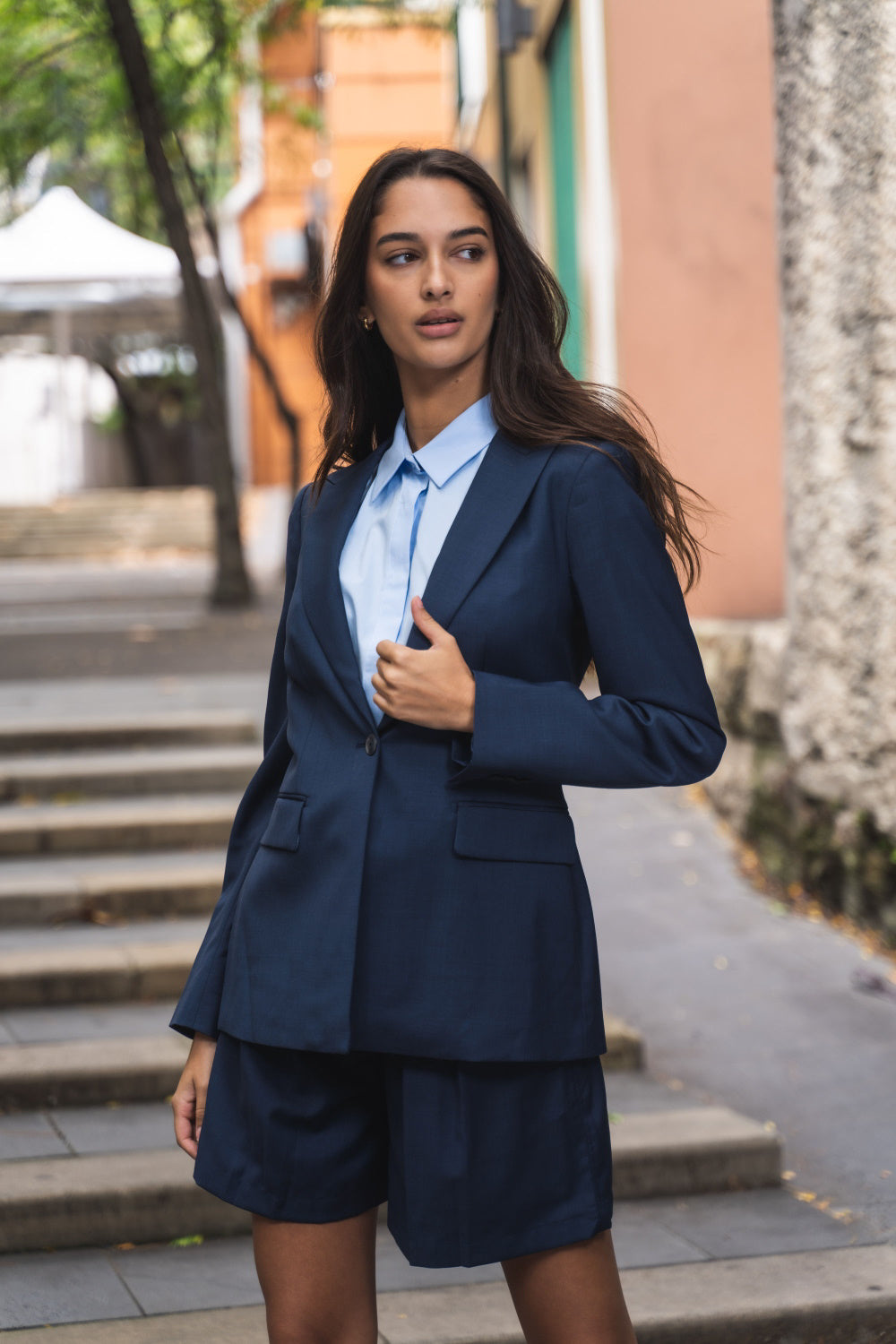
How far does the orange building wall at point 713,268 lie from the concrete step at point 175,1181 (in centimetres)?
412

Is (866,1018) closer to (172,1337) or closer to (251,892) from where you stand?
(172,1337)

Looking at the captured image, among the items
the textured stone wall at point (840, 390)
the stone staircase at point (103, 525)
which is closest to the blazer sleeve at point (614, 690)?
the textured stone wall at point (840, 390)

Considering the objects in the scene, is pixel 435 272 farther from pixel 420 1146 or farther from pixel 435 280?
pixel 420 1146

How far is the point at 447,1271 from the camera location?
11.6 ft

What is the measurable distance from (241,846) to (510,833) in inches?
16.7

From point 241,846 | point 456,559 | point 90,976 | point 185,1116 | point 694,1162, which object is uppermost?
point 456,559

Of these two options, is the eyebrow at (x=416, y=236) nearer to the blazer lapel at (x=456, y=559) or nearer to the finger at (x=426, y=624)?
the blazer lapel at (x=456, y=559)

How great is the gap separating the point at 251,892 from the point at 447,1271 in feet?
5.72

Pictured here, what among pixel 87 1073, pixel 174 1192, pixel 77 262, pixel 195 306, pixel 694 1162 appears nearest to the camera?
pixel 174 1192

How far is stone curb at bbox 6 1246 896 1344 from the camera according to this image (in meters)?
3.22

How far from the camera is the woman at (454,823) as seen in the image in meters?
1.98

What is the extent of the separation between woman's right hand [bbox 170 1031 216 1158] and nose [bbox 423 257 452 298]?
0.98 m

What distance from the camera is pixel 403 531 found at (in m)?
2.12

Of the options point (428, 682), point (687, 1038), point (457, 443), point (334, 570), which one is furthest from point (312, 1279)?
point (687, 1038)
